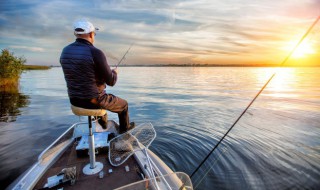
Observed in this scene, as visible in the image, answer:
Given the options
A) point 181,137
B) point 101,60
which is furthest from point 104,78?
point 181,137

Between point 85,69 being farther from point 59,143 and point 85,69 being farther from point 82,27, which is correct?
point 59,143

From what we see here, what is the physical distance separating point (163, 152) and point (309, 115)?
11149mm

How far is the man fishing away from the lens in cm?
307

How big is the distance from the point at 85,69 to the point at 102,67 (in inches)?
11.5

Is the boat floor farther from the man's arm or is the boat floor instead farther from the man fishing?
the man's arm

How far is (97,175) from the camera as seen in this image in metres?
3.70

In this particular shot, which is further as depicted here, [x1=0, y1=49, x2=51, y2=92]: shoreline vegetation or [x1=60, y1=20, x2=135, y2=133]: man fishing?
[x1=0, y1=49, x2=51, y2=92]: shoreline vegetation

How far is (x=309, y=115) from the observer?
12.0 m

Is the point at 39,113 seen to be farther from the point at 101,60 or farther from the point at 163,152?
the point at 101,60

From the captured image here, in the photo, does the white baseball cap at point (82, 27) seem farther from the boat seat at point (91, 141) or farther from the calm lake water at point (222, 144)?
the calm lake water at point (222, 144)

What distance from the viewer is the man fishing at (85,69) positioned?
307 centimetres

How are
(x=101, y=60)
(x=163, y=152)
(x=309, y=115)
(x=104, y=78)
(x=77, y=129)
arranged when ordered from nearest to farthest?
1. (x=101, y=60)
2. (x=104, y=78)
3. (x=77, y=129)
4. (x=163, y=152)
5. (x=309, y=115)

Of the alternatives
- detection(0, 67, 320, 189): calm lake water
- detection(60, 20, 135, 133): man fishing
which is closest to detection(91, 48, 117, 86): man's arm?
detection(60, 20, 135, 133): man fishing

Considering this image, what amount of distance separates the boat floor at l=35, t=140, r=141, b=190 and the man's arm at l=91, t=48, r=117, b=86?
193 cm
